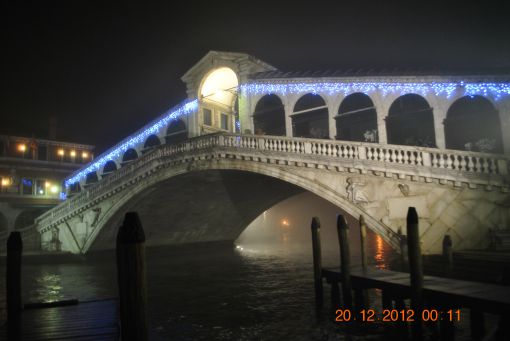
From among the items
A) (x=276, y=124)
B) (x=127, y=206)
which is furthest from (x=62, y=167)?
(x=276, y=124)

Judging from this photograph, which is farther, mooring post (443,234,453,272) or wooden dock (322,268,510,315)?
mooring post (443,234,453,272)

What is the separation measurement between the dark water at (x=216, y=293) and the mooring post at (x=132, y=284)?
3.28 metres

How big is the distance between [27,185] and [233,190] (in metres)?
20.8

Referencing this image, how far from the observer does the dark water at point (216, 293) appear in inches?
289

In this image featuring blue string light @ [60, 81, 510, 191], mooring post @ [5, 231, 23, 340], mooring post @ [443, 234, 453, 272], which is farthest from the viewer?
blue string light @ [60, 81, 510, 191]

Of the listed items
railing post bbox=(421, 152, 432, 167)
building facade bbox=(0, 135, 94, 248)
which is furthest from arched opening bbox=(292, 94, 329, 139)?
building facade bbox=(0, 135, 94, 248)

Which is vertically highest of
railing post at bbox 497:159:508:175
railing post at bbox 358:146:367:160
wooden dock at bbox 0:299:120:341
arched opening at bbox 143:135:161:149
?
arched opening at bbox 143:135:161:149

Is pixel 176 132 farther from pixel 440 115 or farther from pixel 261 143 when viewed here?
pixel 440 115

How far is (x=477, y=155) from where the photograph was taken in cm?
1057

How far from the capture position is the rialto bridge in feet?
36.5

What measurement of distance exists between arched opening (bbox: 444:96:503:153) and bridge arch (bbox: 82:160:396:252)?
6075 millimetres

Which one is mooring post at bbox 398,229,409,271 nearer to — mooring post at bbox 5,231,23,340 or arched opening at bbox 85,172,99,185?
mooring post at bbox 5,231,23,340

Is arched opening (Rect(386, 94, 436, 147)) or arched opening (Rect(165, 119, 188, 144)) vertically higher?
arched opening (Rect(165, 119, 188, 144))

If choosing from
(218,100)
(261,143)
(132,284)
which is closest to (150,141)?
(218,100)
